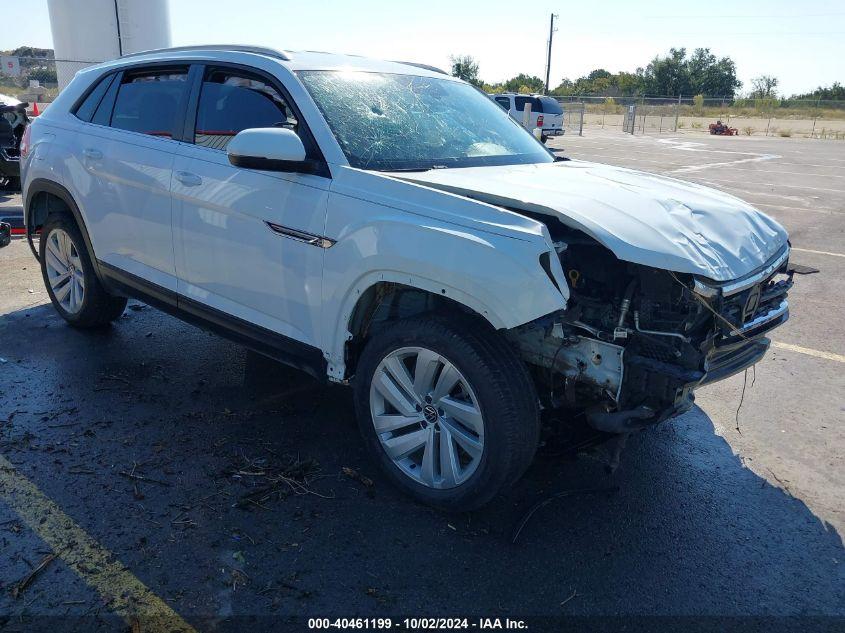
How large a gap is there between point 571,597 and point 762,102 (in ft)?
188

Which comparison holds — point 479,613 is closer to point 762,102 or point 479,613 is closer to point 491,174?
point 491,174

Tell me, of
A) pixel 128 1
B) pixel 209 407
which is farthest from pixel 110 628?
pixel 128 1

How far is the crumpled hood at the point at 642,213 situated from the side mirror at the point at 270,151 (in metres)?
0.48

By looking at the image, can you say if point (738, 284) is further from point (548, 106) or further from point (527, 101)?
point (548, 106)

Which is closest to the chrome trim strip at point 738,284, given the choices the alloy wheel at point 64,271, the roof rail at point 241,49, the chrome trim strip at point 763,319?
the chrome trim strip at point 763,319

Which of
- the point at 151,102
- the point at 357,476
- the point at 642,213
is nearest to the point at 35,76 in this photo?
the point at 151,102

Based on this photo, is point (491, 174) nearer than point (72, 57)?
Yes

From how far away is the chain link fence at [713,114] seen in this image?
144ft

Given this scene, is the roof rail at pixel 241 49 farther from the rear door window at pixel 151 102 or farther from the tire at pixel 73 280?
the tire at pixel 73 280

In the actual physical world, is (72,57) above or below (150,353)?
above

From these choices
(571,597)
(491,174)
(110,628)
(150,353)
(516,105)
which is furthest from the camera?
(516,105)

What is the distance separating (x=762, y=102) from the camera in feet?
170

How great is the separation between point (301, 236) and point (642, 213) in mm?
1583

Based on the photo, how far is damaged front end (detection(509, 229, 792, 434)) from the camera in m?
2.82
